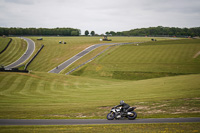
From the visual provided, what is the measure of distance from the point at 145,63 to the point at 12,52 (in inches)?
2651

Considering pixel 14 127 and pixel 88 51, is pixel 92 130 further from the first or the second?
pixel 88 51

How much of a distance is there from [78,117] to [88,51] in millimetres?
73904

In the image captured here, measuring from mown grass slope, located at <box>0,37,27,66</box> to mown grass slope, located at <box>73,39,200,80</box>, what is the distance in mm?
38553

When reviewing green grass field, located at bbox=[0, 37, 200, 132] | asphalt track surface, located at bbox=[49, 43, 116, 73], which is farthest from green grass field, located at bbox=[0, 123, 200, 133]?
asphalt track surface, located at bbox=[49, 43, 116, 73]

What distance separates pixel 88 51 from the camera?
92.8 meters

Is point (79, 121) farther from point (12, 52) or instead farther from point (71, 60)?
point (12, 52)

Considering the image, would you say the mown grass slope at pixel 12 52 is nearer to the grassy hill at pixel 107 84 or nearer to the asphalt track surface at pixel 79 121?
the grassy hill at pixel 107 84

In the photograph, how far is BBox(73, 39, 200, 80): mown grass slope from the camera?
6209cm

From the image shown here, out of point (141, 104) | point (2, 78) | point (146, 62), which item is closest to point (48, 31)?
point (146, 62)

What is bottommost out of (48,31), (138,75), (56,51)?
(138,75)

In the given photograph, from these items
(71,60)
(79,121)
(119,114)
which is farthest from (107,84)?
(71,60)

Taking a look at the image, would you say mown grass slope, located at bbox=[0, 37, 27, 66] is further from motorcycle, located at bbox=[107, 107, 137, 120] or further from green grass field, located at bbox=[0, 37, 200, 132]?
motorcycle, located at bbox=[107, 107, 137, 120]

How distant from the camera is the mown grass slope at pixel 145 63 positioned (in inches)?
2445

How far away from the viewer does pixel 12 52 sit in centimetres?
9769
